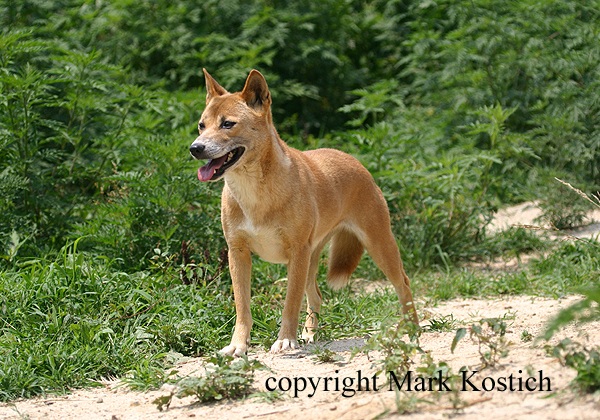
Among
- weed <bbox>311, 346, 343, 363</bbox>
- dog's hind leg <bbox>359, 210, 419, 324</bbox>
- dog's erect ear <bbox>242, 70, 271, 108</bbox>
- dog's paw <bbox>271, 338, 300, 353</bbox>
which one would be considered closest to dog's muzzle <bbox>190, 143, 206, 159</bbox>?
dog's erect ear <bbox>242, 70, 271, 108</bbox>

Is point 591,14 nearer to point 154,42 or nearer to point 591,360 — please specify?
point 154,42

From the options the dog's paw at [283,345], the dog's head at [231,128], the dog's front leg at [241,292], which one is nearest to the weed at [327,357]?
the dog's paw at [283,345]

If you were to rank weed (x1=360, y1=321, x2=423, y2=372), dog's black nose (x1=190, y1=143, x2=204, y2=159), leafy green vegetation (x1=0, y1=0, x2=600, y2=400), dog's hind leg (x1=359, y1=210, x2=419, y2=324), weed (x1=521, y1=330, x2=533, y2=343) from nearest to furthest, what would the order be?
weed (x1=360, y1=321, x2=423, y2=372) < weed (x1=521, y1=330, x2=533, y2=343) < dog's black nose (x1=190, y1=143, x2=204, y2=159) < leafy green vegetation (x1=0, y1=0, x2=600, y2=400) < dog's hind leg (x1=359, y1=210, x2=419, y2=324)

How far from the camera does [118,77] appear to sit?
37.0 feet

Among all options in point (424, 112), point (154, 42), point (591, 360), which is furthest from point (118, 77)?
point (591, 360)

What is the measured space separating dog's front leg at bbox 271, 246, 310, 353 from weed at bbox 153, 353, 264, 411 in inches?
42.2

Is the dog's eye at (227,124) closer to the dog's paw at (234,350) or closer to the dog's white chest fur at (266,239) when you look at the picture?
the dog's white chest fur at (266,239)

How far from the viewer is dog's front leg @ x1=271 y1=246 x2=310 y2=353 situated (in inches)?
232

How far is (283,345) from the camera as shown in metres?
5.81

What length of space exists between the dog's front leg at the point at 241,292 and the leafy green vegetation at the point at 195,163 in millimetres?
294

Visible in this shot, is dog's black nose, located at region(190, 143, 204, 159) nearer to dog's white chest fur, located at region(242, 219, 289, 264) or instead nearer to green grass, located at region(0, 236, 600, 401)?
dog's white chest fur, located at region(242, 219, 289, 264)

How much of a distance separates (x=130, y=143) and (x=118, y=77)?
9.68 ft

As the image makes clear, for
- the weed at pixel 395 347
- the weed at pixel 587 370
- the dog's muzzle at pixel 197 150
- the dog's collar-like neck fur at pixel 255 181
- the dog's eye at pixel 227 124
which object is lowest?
the weed at pixel 395 347

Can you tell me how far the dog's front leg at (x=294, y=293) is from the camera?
589 cm
